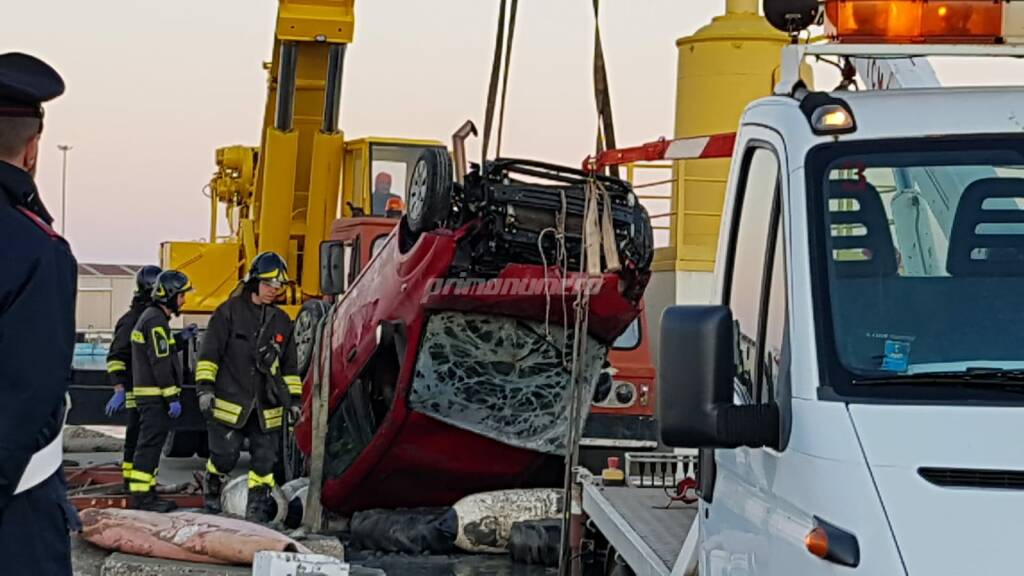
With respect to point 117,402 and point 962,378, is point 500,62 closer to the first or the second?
point 962,378

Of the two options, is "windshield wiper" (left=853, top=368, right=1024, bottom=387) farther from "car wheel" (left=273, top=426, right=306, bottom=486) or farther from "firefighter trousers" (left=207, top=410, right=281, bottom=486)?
"car wheel" (left=273, top=426, right=306, bottom=486)

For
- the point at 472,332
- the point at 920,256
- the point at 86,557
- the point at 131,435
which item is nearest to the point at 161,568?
the point at 86,557

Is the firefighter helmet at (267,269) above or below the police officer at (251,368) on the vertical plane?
above

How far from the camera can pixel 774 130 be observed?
13.7ft

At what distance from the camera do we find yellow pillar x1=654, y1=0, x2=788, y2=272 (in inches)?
662

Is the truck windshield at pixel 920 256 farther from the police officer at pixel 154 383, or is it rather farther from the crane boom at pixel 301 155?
the crane boom at pixel 301 155

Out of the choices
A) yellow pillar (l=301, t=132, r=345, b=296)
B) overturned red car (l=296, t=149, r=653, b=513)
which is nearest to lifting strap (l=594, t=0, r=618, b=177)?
overturned red car (l=296, t=149, r=653, b=513)

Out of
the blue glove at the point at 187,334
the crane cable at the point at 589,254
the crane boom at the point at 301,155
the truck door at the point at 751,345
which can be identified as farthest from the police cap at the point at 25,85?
the crane boom at the point at 301,155

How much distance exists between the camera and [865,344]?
143 inches

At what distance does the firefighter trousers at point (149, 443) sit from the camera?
11.5m

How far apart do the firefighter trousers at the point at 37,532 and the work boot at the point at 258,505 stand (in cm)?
705

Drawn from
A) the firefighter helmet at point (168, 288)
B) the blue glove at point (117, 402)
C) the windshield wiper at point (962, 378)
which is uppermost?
the firefighter helmet at point (168, 288)

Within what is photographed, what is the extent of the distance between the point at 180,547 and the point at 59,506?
445 cm

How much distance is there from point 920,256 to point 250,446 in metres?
7.73
